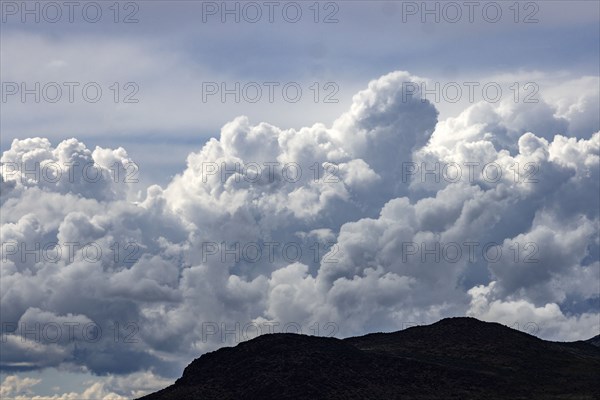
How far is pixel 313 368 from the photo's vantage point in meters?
154

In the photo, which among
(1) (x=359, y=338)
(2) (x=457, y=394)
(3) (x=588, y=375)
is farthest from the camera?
(1) (x=359, y=338)

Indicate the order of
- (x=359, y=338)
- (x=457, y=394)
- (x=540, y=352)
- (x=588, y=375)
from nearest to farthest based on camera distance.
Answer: (x=457, y=394) → (x=588, y=375) → (x=540, y=352) → (x=359, y=338)

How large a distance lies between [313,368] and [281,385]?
8.30m

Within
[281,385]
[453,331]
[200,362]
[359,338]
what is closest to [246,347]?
[200,362]

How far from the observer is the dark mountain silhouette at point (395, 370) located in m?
149

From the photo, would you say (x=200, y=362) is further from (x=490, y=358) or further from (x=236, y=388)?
(x=490, y=358)

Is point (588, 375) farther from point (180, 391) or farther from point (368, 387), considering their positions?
point (180, 391)

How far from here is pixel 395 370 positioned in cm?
15612

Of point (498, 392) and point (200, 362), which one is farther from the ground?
point (200, 362)

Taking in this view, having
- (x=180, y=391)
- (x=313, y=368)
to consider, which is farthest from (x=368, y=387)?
(x=180, y=391)

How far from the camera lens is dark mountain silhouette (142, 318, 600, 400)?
149 metres

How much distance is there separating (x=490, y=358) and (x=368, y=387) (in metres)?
33.6

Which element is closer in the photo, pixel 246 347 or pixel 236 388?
pixel 236 388

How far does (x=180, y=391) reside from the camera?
155375 millimetres
